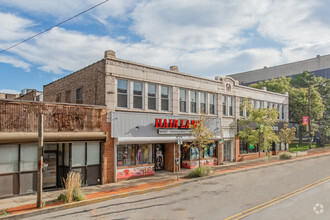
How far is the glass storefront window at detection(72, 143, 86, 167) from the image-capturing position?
15.8m

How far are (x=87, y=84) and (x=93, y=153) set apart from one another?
17.2 feet

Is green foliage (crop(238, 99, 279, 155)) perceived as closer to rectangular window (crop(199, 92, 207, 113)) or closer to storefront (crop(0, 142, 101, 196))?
rectangular window (crop(199, 92, 207, 113))

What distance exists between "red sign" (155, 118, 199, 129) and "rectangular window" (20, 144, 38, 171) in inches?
332

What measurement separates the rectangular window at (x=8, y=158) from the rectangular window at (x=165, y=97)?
1075cm

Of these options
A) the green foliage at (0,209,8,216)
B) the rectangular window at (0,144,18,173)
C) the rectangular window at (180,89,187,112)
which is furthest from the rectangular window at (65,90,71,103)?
the green foliage at (0,209,8,216)

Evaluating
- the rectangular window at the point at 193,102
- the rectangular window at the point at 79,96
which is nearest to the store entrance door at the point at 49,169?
the rectangular window at the point at 79,96

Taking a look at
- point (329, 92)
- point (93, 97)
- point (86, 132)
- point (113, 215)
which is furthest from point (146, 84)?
point (329, 92)

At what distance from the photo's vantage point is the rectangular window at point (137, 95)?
18969mm

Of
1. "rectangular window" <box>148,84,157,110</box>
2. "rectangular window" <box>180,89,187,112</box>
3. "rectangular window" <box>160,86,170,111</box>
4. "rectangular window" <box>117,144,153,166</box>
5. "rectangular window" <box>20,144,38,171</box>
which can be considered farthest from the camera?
"rectangular window" <box>180,89,187,112</box>

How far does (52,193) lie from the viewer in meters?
14.4

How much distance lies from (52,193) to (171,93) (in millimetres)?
11398

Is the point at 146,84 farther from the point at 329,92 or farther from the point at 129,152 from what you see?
the point at 329,92

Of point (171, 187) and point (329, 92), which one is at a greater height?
point (329, 92)

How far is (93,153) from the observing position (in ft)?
54.6
